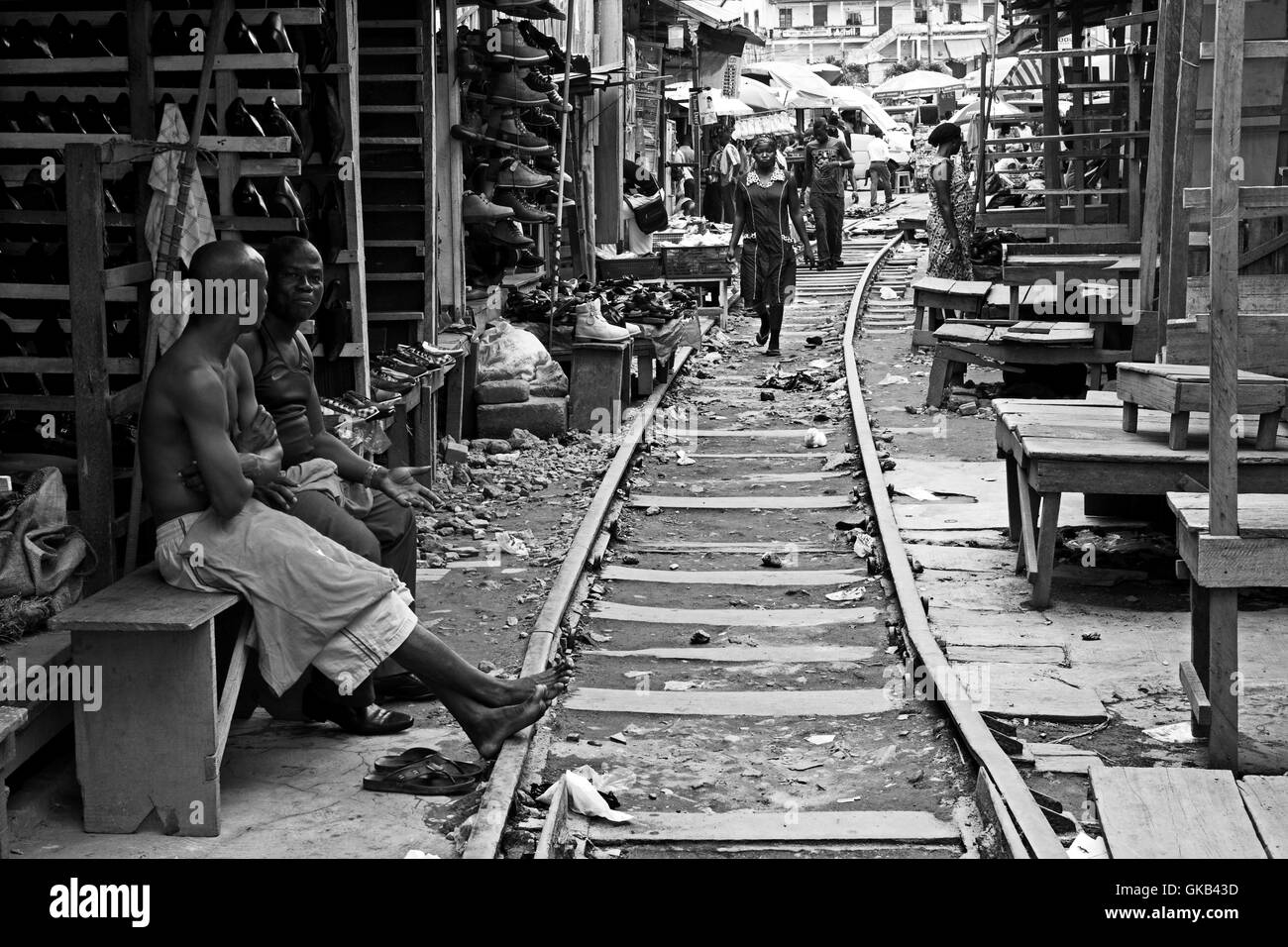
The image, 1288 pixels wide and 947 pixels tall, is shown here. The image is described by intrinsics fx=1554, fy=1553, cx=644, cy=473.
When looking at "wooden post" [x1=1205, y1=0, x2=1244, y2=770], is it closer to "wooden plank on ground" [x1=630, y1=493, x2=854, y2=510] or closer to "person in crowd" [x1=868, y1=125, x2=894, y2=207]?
"wooden plank on ground" [x1=630, y1=493, x2=854, y2=510]

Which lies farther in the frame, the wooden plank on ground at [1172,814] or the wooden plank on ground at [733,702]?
the wooden plank on ground at [733,702]

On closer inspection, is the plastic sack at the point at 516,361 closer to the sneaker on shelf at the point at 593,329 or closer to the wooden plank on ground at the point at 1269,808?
the sneaker on shelf at the point at 593,329

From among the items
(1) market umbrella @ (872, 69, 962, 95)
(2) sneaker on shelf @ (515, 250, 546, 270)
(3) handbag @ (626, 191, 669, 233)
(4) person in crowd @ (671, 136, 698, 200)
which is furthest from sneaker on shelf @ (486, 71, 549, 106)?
(1) market umbrella @ (872, 69, 962, 95)

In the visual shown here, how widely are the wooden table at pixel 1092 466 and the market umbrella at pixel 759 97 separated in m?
28.0

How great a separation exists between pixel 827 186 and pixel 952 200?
7.90 meters

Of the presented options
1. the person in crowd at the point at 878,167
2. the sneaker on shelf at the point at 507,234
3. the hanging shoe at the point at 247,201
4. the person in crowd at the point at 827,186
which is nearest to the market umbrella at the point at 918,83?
the person in crowd at the point at 878,167

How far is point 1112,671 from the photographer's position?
7.20 metres

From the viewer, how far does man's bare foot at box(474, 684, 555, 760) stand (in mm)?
5820

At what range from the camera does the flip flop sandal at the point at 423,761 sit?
573cm

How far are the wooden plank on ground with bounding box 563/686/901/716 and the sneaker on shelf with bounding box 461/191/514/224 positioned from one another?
22.2ft

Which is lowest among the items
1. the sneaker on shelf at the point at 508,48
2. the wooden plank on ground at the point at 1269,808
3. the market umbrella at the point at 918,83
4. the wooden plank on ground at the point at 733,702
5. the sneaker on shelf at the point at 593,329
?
the wooden plank on ground at the point at 733,702
